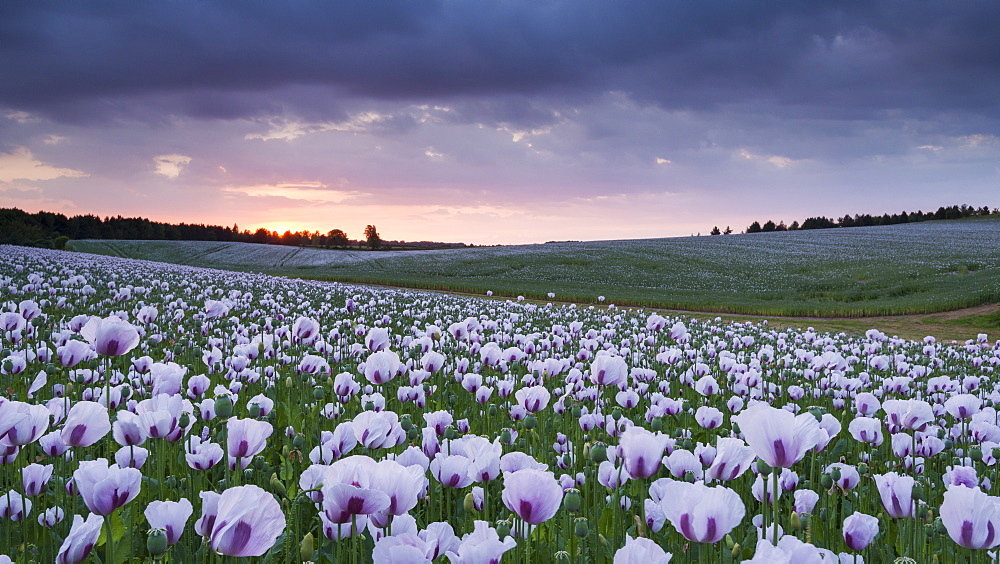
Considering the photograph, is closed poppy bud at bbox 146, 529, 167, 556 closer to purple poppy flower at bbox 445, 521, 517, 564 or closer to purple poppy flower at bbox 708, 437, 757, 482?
purple poppy flower at bbox 445, 521, 517, 564

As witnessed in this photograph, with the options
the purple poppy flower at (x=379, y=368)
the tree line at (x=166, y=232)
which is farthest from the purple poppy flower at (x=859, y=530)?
the tree line at (x=166, y=232)

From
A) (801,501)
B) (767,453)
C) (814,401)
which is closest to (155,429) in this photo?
(767,453)

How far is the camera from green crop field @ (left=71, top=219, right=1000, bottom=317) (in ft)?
112

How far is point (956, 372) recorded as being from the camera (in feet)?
29.5

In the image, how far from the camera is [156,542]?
1486 millimetres

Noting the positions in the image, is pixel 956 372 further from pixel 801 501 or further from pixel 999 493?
pixel 801 501

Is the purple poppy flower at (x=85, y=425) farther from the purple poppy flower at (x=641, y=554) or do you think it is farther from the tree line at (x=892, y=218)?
the tree line at (x=892, y=218)

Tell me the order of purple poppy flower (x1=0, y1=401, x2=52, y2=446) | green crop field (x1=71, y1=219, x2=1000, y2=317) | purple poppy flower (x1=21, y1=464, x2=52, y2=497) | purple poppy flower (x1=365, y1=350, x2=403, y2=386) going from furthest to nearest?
green crop field (x1=71, y1=219, x2=1000, y2=317) < purple poppy flower (x1=365, y1=350, x2=403, y2=386) < purple poppy flower (x1=21, y1=464, x2=52, y2=497) < purple poppy flower (x1=0, y1=401, x2=52, y2=446)

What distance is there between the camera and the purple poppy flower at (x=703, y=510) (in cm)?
156

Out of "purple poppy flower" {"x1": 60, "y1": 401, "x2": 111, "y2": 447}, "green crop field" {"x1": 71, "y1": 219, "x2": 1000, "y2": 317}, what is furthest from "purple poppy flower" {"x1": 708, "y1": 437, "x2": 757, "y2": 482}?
"green crop field" {"x1": 71, "y1": 219, "x2": 1000, "y2": 317}

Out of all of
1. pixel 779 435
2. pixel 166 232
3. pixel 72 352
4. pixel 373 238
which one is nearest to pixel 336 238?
pixel 373 238

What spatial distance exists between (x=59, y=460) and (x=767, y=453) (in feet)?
11.1

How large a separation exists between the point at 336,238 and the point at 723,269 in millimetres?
86142

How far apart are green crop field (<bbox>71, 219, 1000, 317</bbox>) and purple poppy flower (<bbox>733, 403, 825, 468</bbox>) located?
102 ft
